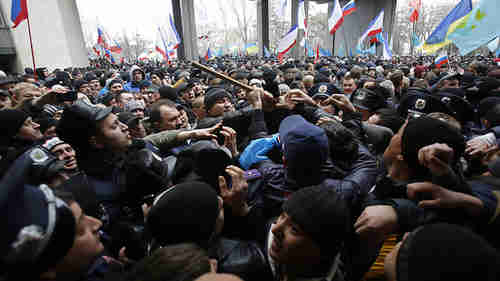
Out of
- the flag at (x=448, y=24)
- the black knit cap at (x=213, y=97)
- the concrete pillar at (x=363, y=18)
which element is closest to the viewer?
the black knit cap at (x=213, y=97)

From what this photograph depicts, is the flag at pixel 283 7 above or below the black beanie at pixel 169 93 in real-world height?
above

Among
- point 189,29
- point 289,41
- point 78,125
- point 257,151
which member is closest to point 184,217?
point 257,151

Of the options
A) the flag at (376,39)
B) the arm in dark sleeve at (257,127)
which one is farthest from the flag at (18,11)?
the flag at (376,39)

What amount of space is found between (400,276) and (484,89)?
5608mm

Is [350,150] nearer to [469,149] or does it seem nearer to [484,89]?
[469,149]

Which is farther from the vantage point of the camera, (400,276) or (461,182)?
(461,182)

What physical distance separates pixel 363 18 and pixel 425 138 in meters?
41.8

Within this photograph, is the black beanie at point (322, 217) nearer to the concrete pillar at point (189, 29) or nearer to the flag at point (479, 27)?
the flag at point (479, 27)

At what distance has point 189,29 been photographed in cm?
2442

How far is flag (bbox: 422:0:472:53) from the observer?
589 centimetres

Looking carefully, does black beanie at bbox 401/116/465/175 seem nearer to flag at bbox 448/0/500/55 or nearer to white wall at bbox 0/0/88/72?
flag at bbox 448/0/500/55

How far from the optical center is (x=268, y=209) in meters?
1.99

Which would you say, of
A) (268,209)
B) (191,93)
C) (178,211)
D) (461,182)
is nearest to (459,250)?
(461,182)

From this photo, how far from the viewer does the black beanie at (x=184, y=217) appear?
4.37 ft
